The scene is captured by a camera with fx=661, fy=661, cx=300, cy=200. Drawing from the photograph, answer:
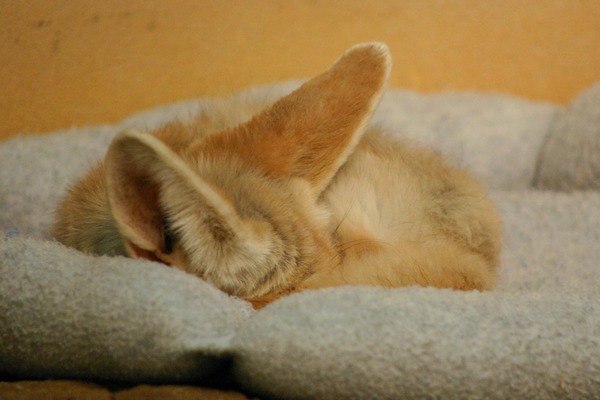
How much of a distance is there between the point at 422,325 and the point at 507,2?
2.35 m

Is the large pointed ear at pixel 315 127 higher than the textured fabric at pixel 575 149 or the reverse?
higher

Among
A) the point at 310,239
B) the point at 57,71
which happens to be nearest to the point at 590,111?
the point at 310,239

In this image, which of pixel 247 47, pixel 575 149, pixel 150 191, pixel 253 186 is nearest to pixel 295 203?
pixel 253 186

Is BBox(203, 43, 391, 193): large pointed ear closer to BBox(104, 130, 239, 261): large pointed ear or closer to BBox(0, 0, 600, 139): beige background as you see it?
BBox(104, 130, 239, 261): large pointed ear

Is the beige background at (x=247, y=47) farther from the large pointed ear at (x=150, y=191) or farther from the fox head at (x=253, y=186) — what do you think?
the large pointed ear at (x=150, y=191)

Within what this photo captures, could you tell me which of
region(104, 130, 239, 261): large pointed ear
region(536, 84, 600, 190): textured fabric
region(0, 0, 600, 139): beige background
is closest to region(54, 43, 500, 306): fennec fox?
region(104, 130, 239, 261): large pointed ear

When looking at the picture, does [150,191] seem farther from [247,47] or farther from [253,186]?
[247,47]

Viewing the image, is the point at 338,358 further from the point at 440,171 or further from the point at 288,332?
the point at 440,171

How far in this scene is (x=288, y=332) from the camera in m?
1.13

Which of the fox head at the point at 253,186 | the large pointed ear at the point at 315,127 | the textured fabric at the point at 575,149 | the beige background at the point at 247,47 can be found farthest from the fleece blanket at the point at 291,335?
the textured fabric at the point at 575,149

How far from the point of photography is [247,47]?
8.52ft

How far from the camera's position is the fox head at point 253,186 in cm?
115

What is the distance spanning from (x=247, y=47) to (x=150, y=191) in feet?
4.99

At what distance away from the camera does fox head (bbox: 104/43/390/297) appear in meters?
1.15
